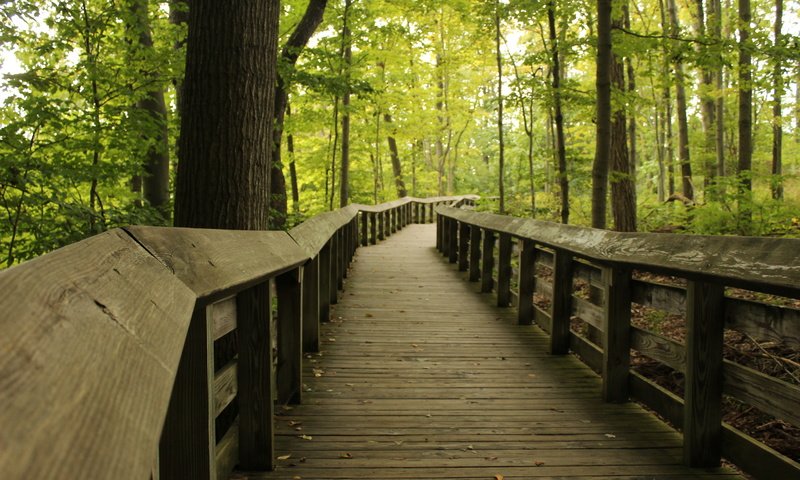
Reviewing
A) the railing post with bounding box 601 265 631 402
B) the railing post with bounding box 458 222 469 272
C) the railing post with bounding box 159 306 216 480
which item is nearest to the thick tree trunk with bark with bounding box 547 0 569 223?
the railing post with bounding box 458 222 469 272

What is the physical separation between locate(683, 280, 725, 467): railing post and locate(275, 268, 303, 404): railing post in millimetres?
2295

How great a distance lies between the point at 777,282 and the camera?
2291 mm

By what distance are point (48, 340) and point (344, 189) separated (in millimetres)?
13694

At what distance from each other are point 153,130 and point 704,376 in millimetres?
7254

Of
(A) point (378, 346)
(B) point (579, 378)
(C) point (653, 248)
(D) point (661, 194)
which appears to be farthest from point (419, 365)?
(D) point (661, 194)

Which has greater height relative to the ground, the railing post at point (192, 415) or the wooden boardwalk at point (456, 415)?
the railing post at point (192, 415)

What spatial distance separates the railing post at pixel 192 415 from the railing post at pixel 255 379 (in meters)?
0.82

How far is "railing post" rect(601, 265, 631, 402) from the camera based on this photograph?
4.00 meters

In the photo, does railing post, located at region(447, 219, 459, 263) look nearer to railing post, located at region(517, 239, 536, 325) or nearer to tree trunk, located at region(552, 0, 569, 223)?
tree trunk, located at region(552, 0, 569, 223)

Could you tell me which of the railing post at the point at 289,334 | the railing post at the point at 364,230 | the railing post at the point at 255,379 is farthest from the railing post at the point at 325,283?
the railing post at the point at 364,230

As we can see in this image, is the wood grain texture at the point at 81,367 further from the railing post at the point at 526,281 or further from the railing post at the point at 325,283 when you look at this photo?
the railing post at the point at 526,281

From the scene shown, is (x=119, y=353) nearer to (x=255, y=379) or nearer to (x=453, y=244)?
(x=255, y=379)

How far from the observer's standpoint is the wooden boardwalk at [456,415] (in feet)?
10.0

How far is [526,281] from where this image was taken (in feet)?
21.0
